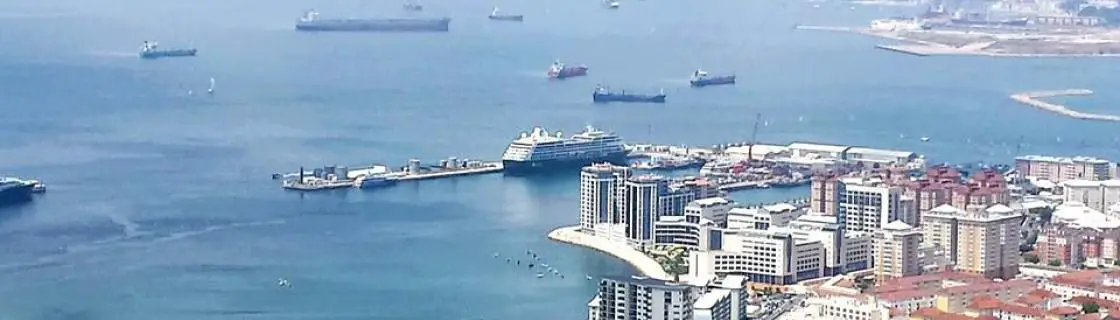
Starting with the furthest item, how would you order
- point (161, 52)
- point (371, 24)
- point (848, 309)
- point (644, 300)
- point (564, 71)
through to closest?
1. point (371, 24)
2. point (161, 52)
3. point (564, 71)
4. point (848, 309)
5. point (644, 300)

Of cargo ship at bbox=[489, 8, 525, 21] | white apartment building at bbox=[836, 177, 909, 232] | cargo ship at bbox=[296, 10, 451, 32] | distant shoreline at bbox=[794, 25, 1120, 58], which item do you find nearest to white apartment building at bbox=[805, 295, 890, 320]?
white apartment building at bbox=[836, 177, 909, 232]

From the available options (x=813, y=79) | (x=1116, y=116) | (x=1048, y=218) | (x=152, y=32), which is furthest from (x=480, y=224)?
(x=152, y=32)

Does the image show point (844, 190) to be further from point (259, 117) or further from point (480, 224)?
point (259, 117)

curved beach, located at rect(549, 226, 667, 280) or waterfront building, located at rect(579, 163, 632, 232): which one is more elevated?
waterfront building, located at rect(579, 163, 632, 232)

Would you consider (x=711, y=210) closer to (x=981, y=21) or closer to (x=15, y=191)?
(x=15, y=191)

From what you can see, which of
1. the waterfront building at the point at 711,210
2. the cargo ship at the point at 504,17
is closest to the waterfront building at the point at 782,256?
the waterfront building at the point at 711,210

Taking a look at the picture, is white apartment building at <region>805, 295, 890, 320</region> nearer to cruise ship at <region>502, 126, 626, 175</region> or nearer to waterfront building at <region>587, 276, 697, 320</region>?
waterfront building at <region>587, 276, 697, 320</region>

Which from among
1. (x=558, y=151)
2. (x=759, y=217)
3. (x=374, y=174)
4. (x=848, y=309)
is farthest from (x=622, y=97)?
(x=848, y=309)
